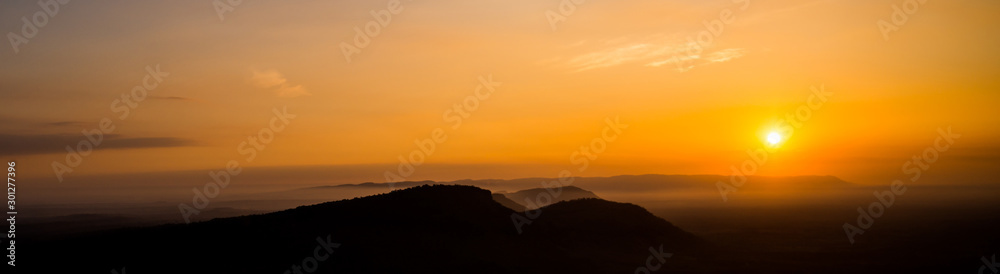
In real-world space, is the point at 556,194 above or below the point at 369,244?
above

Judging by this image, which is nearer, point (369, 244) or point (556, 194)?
point (369, 244)

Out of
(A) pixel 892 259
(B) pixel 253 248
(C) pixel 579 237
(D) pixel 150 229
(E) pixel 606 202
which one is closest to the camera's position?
(B) pixel 253 248

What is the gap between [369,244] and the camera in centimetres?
3133

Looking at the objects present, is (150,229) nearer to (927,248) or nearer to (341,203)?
(341,203)

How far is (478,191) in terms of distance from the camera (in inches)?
1640

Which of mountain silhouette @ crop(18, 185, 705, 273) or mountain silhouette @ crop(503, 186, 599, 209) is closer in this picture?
mountain silhouette @ crop(18, 185, 705, 273)

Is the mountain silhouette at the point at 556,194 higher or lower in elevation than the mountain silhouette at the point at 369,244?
higher

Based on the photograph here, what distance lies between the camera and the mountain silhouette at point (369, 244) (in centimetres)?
2927

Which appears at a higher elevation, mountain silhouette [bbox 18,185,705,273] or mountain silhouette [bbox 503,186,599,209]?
mountain silhouette [bbox 503,186,599,209]

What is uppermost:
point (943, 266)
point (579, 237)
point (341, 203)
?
point (341, 203)

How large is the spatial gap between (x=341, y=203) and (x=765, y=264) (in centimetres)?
2469

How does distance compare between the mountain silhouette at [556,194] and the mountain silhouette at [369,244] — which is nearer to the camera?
the mountain silhouette at [369,244]

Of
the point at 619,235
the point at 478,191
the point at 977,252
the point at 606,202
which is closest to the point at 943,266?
the point at 977,252

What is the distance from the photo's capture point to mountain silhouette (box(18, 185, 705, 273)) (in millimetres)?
29266
